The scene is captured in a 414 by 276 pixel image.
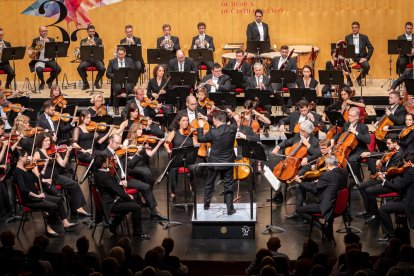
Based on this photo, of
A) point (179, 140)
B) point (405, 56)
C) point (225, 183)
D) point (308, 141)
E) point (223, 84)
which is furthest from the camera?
point (405, 56)

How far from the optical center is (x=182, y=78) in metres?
17.0

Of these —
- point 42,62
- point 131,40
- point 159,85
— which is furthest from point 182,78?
point 42,62

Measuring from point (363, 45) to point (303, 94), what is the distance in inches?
170

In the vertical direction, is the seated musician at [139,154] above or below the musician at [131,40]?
below

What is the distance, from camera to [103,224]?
1257 centimetres

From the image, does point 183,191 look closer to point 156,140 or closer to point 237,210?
point 156,140

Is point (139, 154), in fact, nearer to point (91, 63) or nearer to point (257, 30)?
point (91, 63)

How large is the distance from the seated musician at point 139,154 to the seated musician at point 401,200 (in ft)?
12.2

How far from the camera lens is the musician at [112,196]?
40.0 ft

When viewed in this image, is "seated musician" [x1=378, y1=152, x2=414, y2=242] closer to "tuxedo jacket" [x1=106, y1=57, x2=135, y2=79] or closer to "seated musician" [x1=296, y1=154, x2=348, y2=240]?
"seated musician" [x1=296, y1=154, x2=348, y2=240]

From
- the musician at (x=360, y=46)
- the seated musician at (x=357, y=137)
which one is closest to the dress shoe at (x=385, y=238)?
the seated musician at (x=357, y=137)

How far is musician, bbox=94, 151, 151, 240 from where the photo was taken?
40.0ft

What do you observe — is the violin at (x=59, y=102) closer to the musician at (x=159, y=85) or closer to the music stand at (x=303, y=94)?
the musician at (x=159, y=85)

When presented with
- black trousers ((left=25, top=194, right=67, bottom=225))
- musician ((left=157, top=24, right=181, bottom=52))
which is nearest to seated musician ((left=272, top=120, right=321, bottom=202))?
black trousers ((left=25, top=194, right=67, bottom=225))
